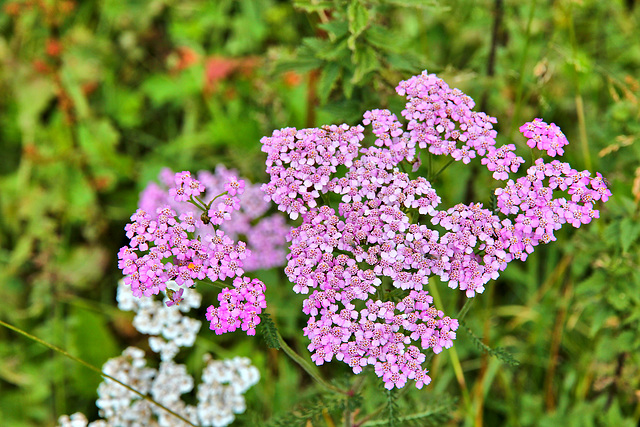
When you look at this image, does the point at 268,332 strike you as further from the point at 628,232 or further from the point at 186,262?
the point at 628,232

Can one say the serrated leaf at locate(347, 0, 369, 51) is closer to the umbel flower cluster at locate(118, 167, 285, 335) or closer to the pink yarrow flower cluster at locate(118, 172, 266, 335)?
the umbel flower cluster at locate(118, 167, 285, 335)

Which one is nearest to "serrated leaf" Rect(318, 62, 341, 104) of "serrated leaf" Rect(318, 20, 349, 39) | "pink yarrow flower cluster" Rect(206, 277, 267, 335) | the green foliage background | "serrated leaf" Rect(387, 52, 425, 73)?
the green foliage background

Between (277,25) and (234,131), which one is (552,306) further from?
(277,25)

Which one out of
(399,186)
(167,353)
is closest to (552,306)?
(399,186)

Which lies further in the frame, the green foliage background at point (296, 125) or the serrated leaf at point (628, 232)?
the green foliage background at point (296, 125)

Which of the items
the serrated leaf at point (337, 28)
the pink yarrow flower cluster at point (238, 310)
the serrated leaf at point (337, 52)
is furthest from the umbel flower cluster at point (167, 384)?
the serrated leaf at point (337, 28)

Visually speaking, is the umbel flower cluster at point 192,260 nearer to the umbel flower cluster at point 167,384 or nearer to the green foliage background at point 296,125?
the green foliage background at point 296,125
